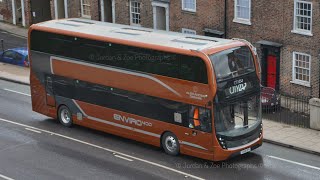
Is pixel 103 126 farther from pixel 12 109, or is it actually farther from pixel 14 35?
pixel 14 35

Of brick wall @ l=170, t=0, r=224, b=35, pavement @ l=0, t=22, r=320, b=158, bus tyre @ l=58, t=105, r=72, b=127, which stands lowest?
pavement @ l=0, t=22, r=320, b=158

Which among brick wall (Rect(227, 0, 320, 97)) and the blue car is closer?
brick wall (Rect(227, 0, 320, 97))

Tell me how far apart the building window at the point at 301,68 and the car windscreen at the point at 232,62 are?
30.9ft

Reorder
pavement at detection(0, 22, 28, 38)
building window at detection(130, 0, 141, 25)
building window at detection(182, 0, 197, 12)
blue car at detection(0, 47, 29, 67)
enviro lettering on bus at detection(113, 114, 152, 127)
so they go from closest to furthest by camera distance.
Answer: enviro lettering on bus at detection(113, 114, 152, 127) → building window at detection(182, 0, 197, 12) → blue car at detection(0, 47, 29, 67) → building window at detection(130, 0, 141, 25) → pavement at detection(0, 22, 28, 38)

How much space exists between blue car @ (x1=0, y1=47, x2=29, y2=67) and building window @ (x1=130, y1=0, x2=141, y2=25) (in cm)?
684

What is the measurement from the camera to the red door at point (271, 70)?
3359cm

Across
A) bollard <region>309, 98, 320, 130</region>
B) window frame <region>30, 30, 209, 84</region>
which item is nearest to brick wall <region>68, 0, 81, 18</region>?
window frame <region>30, 30, 209, 84</region>

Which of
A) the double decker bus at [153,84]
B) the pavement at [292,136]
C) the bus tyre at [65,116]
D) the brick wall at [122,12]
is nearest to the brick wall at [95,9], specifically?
the brick wall at [122,12]

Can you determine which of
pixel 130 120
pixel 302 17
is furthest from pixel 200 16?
pixel 130 120

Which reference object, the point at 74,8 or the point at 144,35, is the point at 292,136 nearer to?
the point at 144,35

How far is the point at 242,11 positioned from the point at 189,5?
3947 mm

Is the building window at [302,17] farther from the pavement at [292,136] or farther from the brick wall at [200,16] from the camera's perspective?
the pavement at [292,136]

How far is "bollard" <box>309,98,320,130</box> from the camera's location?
2697 cm

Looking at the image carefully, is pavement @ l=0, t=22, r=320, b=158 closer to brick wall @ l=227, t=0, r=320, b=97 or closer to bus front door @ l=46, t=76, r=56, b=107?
brick wall @ l=227, t=0, r=320, b=97
